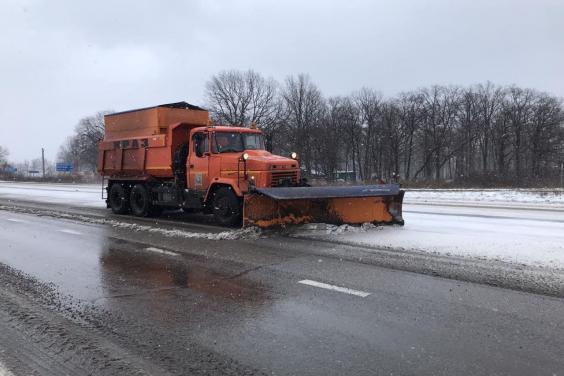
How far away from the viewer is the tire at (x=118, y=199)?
16797 millimetres

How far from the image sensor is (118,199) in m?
17.1

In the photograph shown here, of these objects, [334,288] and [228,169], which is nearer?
[334,288]

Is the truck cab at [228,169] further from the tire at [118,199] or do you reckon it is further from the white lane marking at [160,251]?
the tire at [118,199]

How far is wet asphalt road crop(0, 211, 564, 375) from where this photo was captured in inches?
162

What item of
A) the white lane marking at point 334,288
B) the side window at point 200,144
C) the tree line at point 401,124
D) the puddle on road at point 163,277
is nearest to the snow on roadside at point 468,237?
the white lane marking at point 334,288

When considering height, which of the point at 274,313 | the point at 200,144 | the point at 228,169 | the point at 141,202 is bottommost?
the point at 274,313

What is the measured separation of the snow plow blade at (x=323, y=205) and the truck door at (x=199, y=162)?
104 inches

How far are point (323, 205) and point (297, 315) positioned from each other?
6580mm

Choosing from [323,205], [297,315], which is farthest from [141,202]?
[297,315]

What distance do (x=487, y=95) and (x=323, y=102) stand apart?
2629 centimetres

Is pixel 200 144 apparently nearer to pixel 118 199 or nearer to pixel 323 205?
pixel 323 205

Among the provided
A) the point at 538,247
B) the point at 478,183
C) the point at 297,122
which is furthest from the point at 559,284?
the point at 297,122

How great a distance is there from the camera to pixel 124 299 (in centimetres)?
604

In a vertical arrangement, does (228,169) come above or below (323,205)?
above
